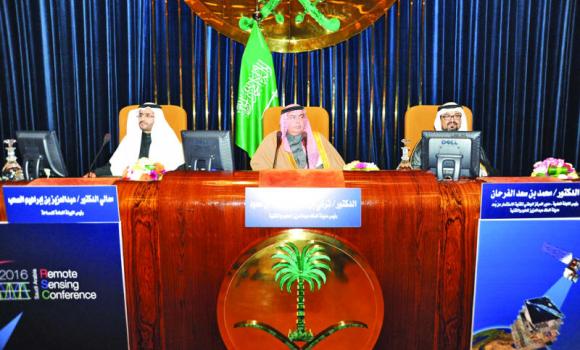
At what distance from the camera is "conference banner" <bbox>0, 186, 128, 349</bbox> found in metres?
1.41

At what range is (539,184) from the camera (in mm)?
1373

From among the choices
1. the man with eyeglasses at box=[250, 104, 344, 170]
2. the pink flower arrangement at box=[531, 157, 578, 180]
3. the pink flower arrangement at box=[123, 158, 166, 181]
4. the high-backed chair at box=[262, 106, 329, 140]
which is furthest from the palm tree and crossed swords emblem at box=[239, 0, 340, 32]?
the pink flower arrangement at box=[123, 158, 166, 181]

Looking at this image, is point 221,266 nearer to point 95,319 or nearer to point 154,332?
point 154,332

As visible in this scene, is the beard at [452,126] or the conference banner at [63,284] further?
the beard at [452,126]

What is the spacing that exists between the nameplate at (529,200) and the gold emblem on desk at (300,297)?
1.45 ft

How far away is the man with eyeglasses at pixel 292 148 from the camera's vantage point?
3.24 metres

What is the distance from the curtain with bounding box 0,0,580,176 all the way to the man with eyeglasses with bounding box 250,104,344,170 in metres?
1.25

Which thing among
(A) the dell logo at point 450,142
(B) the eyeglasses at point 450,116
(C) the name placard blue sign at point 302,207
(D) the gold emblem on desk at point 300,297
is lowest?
(D) the gold emblem on desk at point 300,297

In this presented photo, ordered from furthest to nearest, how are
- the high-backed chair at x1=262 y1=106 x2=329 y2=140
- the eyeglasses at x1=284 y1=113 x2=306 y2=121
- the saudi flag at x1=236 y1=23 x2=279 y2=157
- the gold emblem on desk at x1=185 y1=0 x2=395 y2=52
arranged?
the gold emblem on desk at x1=185 y1=0 x2=395 y2=52, the saudi flag at x1=236 y1=23 x2=279 y2=157, the high-backed chair at x1=262 y1=106 x2=329 y2=140, the eyeglasses at x1=284 y1=113 x2=306 y2=121

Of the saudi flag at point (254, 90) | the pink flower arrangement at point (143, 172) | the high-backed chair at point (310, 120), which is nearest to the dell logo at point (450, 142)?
the pink flower arrangement at point (143, 172)

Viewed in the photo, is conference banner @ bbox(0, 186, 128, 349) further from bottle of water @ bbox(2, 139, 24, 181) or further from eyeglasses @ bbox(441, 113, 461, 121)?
eyeglasses @ bbox(441, 113, 461, 121)

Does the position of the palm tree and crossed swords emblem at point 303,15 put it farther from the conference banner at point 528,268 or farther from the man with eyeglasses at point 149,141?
the conference banner at point 528,268

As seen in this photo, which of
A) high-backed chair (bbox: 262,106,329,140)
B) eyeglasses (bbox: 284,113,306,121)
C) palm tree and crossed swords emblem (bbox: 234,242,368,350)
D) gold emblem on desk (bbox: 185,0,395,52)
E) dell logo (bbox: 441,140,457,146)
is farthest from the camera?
gold emblem on desk (bbox: 185,0,395,52)

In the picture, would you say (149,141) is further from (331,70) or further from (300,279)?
(300,279)
